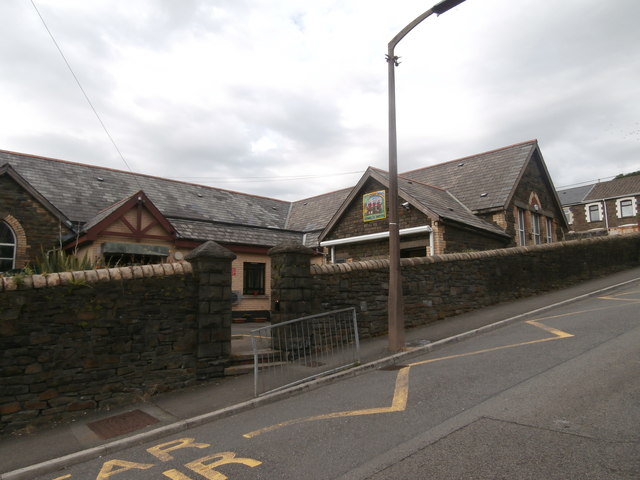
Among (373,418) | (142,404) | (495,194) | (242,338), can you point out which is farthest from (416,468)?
(495,194)

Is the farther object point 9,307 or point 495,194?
point 495,194

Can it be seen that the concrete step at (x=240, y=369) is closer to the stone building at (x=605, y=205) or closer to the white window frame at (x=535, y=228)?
the white window frame at (x=535, y=228)

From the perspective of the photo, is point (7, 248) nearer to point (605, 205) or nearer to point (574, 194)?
point (605, 205)

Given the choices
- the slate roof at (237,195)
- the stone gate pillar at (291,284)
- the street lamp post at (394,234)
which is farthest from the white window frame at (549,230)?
the stone gate pillar at (291,284)

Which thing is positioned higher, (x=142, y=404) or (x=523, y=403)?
(x=523, y=403)

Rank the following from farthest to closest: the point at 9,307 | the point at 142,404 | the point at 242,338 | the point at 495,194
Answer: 1. the point at 495,194
2. the point at 242,338
3. the point at 142,404
4. the point at 9,307

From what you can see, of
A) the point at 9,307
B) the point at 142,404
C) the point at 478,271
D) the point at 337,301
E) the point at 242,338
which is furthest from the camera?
the point at 478,271

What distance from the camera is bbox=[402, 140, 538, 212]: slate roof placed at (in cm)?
1825

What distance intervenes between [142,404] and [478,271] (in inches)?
388

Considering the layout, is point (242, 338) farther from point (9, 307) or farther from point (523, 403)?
point (523, 403)

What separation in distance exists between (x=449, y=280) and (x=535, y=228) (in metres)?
10.4

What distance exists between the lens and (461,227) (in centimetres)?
1552

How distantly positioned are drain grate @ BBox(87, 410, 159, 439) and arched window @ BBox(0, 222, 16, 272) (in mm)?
10243

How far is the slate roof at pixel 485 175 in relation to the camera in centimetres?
1825
